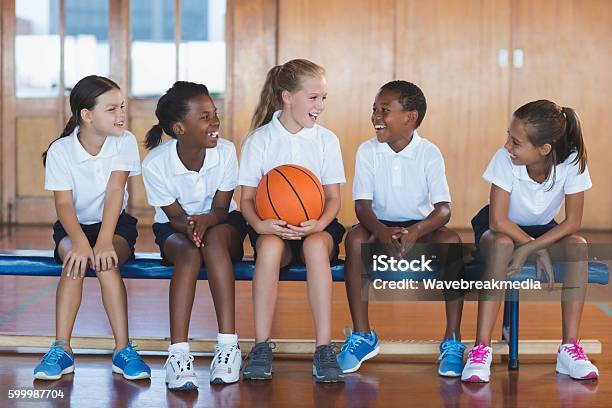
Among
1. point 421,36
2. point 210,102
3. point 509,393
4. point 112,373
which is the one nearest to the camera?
point 509,393

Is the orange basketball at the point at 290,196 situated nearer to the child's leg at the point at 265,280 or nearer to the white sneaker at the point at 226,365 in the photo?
the child's leg at the point at 265,280

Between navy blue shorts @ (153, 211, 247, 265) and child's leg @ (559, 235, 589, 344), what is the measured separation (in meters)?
1.00

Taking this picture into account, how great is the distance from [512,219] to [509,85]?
385 centimetres

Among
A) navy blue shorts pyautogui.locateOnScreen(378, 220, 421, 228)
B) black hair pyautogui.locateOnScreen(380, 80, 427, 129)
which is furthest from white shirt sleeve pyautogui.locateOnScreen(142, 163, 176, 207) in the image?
black hair pyautogui.locateOnScreen(380, 80, 427, 129)

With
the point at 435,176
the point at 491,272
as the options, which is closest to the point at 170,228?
the point at 435,176

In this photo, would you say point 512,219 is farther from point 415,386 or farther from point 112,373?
point 112,373

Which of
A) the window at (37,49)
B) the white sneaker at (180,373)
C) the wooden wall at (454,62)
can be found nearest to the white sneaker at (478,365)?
the white sneaker at (180,373)

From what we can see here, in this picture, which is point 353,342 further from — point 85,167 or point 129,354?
point 85,167

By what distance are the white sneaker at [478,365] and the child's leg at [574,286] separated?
267 millimetres

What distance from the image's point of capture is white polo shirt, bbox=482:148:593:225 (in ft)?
9.52

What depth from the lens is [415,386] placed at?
8.71ft

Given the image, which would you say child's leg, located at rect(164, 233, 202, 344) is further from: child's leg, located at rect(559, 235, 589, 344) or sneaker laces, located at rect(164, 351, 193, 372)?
child's leg, located at rect(559, 235, 589, 344)

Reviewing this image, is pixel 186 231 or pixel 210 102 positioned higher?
pixel 210 102

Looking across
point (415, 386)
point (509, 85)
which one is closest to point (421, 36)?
point (509, 85)
